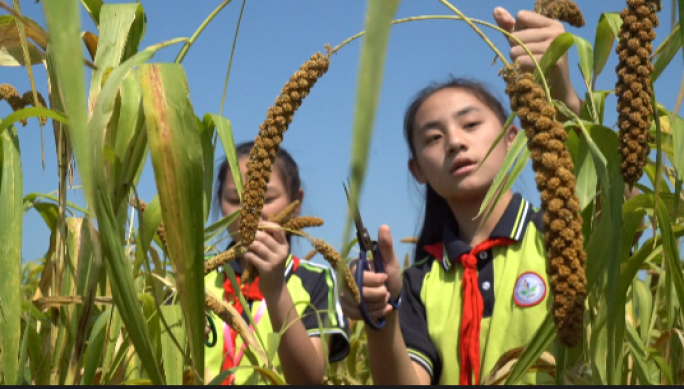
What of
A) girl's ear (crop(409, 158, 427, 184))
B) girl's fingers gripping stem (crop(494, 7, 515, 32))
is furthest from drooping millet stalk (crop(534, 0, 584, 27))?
girl's ear (crop(409, 158, 427, 184))

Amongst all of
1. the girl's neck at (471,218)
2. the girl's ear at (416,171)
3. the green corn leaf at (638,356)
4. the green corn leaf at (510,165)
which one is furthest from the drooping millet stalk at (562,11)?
the girl's ear at (416,171)

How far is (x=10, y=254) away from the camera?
80cm

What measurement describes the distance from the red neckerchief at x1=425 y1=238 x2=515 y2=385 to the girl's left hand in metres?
0.63

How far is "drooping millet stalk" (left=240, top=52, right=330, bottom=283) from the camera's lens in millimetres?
801

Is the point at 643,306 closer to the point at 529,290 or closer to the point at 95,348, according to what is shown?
the point at 529,290

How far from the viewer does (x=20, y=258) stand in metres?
0.81

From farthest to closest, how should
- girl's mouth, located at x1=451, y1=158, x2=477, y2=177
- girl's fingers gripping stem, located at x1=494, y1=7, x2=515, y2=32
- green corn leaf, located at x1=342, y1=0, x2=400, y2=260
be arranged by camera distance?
1. girl's mouth, located at x1=451, y1=158, x2=477, y2=177
2. girl's fingers gripping stem, located at x1=494, y1=7, x2=515, y2=32
3. green corn leaf, located at x1=342, y1=0, x2=400, y2=260

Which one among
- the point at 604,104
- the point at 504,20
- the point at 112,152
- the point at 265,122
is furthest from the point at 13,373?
the point at 504,20

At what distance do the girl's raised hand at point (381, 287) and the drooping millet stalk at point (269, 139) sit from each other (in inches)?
23.4

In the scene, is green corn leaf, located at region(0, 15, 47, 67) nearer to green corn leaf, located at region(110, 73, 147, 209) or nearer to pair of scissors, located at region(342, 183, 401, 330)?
green corn leaf, located at region(110, 73, 147, 209)

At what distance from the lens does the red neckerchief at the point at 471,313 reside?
1.99 metres

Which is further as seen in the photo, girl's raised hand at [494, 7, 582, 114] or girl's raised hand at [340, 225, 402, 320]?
girl's raised hand at [340, 225, 402, 320]

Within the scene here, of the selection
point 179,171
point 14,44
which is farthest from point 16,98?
point 179,171

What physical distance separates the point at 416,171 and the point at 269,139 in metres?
1.99
